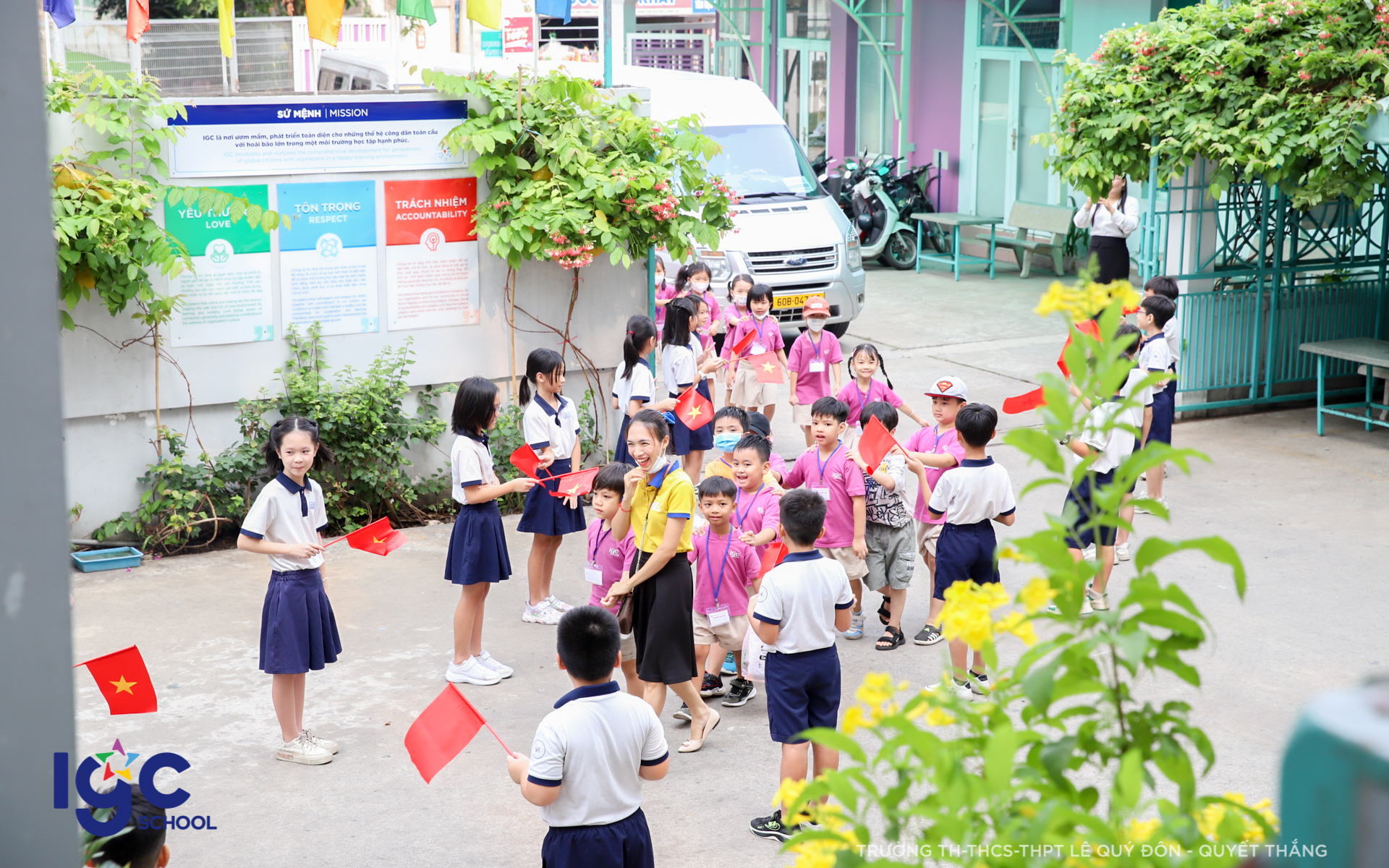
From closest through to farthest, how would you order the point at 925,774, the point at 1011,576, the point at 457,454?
the point at 925,774, the point at 457,454, the point at 1011,576

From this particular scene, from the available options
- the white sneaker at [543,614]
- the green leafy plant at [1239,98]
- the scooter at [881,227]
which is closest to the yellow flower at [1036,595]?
the white sneaker at [543,614]

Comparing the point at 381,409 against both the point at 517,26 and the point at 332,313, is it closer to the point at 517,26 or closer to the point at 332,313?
the point at 332,313

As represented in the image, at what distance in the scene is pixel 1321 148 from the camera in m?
8.77

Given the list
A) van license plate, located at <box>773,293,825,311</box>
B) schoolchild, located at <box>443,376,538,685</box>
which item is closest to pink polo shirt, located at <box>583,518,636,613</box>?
schoolchild, located at <box>443,376,538,685</box>

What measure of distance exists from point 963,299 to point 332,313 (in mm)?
9150

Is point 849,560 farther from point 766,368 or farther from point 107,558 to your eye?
point 107,558

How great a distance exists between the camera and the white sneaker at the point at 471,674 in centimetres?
611

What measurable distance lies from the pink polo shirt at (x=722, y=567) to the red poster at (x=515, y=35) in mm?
10259

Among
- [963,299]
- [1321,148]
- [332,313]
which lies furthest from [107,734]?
[963,299]

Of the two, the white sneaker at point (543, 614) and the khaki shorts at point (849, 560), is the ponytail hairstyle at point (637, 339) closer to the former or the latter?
the white sneaker at point (543, 614)

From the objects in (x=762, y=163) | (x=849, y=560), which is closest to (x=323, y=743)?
(x=849, y=560)

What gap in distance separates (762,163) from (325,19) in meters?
6.25

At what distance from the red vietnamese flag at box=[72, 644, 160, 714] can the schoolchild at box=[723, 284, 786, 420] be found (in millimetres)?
5324

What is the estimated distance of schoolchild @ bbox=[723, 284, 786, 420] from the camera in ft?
29.9
